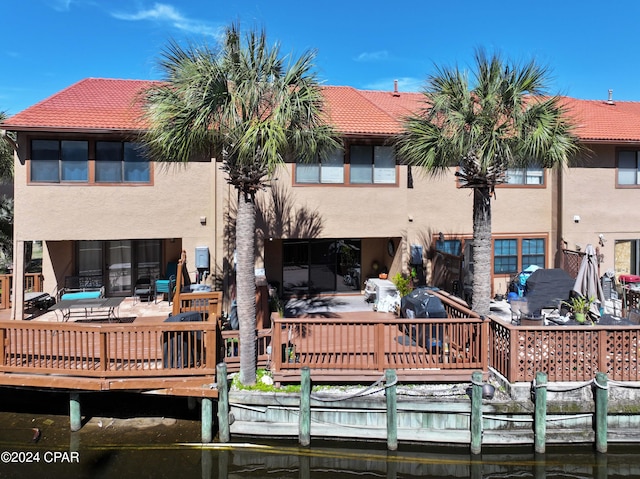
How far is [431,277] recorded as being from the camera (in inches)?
585

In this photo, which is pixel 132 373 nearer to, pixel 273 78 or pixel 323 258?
pixel 273 78

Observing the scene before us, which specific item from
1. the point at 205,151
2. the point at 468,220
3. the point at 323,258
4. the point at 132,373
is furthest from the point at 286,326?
the point at 468,220

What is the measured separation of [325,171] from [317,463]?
856 cm

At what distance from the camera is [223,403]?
26.5 feet

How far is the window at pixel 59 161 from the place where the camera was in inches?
479

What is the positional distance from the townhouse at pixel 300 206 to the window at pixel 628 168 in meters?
0.04

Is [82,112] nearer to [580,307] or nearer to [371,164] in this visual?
[371,164]

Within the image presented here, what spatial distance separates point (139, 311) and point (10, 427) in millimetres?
4574

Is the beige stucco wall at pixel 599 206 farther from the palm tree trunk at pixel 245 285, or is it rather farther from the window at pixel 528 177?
the palm tree trunk at pixel 245 285

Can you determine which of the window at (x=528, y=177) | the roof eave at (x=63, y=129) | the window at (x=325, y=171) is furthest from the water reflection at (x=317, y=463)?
the window at (x=528, y=177)

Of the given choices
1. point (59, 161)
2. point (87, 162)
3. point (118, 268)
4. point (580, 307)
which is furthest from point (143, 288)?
point (580, 307)

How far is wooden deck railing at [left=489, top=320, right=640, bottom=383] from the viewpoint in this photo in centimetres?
812

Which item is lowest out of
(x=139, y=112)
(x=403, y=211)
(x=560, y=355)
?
(x=560, y=355)

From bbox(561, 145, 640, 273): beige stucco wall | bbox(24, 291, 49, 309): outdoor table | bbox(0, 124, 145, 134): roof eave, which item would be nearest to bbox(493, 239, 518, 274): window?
bbox(561, 145, 640, 273): beige stucco wall
